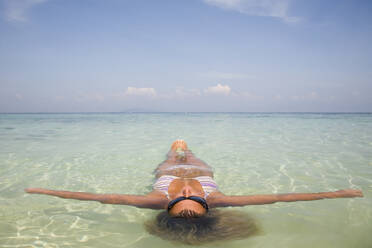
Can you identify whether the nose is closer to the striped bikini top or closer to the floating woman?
the floating woman

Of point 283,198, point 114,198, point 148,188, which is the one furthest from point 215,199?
point 148,188

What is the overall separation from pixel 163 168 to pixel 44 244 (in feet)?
10.3

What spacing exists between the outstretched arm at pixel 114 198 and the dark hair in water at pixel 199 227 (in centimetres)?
19

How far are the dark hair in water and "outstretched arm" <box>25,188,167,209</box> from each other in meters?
0.19

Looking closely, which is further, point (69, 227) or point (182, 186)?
point (182, 186)

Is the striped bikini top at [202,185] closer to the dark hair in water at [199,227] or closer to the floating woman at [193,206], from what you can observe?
the floating woman at [193,206]

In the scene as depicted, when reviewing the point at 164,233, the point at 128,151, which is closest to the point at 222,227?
the point at 164,233

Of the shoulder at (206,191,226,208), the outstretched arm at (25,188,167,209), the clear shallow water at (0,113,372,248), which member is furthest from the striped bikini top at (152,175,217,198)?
the clear shallow water at (0,113,372,248)

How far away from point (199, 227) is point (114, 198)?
1199 mm

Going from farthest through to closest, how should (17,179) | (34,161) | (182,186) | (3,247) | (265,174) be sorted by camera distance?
(34,161), (265,174), (17,179), (182,186), (3,247)

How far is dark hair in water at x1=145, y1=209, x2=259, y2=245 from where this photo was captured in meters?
2.75

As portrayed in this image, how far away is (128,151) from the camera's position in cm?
808

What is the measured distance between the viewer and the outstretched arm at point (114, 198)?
9.80 feet

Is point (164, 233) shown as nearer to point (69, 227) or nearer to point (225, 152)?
point (69, 227)
